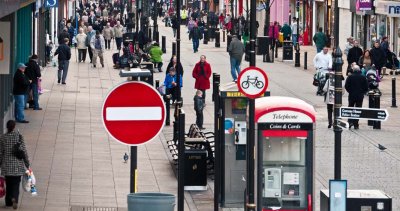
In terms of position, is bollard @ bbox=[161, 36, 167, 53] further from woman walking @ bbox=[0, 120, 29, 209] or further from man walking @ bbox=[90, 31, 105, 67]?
woman walking @ bbox=[0, 120, 29, 209]

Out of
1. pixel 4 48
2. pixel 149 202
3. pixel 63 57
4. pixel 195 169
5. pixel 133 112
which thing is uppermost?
pixel 4 48

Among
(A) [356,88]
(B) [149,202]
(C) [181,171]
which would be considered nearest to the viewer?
(B) [149,202]

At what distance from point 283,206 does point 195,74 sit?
18.9 metres

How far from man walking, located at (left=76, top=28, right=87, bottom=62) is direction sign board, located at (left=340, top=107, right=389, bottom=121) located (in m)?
38.9

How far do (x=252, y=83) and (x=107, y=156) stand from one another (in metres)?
10.7

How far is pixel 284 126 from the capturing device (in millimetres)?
20141

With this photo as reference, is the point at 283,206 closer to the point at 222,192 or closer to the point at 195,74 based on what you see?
the point at 222,192

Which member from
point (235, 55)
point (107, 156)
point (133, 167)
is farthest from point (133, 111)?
point (235, 55)

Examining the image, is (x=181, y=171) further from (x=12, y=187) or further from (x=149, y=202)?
(x=12, y=187)

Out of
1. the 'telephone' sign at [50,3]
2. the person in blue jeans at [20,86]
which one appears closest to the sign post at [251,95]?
the person in blue jeans at [20,86]

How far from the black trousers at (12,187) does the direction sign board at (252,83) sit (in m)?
4.66

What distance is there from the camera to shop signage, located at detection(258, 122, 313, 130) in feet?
66.1

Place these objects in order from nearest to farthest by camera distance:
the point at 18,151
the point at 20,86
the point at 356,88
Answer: the point at 18,151
the point at 20,86
the point at 356,88

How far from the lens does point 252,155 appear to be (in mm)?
18422
